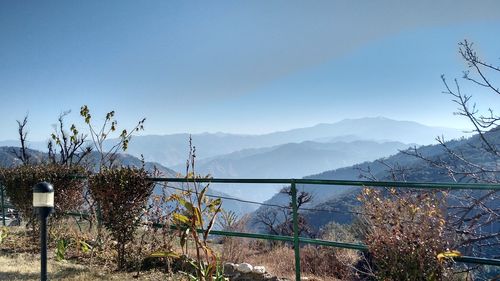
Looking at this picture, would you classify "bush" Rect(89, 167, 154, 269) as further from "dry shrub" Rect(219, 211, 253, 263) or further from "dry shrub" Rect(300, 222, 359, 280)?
"dry shrub" Rect(300, 222, 359, 280)

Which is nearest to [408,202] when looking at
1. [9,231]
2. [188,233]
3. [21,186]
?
[188,233]

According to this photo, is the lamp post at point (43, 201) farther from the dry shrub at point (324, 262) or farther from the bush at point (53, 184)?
the dry shrub at point (324, 262)

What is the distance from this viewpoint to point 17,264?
18.2ft

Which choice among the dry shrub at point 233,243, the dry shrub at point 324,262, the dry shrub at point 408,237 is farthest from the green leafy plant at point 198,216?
the dry shrub at point 324,262

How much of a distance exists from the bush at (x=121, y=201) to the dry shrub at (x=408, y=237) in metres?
3.05

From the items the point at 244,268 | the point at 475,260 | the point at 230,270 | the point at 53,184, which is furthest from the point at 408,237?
the point at 53,184

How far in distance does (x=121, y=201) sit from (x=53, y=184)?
1.91 metres

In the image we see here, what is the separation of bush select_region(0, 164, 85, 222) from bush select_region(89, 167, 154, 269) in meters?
1.61

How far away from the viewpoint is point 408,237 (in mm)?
3160

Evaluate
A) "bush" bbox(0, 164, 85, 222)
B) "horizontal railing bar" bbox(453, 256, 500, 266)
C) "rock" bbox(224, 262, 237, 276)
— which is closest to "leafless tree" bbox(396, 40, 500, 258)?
"horizontal railing bar" bbox(453, 256, 500, 266)

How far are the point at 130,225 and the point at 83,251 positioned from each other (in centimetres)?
122

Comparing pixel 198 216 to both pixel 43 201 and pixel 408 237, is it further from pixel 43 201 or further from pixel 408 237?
pixel 408 237

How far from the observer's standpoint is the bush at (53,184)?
6738 millimetres

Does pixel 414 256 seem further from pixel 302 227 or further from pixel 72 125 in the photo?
pixel 302 227
